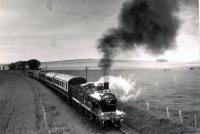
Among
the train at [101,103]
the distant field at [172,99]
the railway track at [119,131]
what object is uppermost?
the train at [101,103]

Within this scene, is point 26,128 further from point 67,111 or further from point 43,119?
point 67,111

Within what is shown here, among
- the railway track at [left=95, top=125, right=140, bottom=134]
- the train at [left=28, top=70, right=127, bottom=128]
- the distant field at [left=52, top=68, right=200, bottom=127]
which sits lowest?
the distant field at [left=52, top=68, right=200, bottom=127]

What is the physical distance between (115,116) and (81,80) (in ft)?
28.2

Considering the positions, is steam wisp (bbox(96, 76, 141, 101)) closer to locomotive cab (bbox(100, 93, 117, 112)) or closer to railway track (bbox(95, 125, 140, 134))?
locomotive cab (bbox(100, 93, 117, 112))

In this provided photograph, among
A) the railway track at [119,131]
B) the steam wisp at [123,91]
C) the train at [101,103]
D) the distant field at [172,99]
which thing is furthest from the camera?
the steam wisp at [123,91]

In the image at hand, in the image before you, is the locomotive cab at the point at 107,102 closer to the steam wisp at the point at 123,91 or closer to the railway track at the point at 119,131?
the railway track at the point at 119,131

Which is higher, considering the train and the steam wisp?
the train

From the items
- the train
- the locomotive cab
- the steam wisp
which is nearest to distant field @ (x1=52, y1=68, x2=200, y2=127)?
the steam wisp

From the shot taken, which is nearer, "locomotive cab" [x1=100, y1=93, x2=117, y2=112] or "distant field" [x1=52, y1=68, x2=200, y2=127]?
"locomotive cab" [x1=100, y1=93, x2=117, y2=112]

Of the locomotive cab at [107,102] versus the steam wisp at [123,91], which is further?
the steam wisp at [123,91]

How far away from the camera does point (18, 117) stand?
20.2 meters

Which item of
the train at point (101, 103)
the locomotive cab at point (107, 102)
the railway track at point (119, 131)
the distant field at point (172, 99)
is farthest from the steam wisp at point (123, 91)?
the railway track at point (119, 131)

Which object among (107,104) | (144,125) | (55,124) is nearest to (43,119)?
(55,124)

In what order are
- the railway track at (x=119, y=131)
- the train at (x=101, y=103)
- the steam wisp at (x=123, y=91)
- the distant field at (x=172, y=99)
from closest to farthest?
the railway track at (x=119, y=131) → the train at (x=101, y=103) → the distant field at (x=172, y=99) → the steam wisp at (x=123, y=91)
